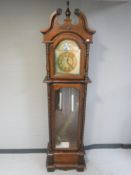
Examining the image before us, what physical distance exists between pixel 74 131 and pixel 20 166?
27.3 inches

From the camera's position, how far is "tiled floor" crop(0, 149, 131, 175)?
81.4 inches

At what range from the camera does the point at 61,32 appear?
5.65ft

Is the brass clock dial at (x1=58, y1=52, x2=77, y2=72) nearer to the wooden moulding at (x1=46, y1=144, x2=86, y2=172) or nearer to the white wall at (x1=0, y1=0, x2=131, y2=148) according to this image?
the white wall at (x1=0, y1=0, x2=131, y2=148)

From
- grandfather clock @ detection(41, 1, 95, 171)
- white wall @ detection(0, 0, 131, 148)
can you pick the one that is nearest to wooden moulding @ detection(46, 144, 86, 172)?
grandfather clock @ detection(41, 1, 95, 171)

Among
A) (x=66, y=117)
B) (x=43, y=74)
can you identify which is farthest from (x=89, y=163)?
(x=43, y=74)

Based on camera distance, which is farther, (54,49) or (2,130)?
(2,130)

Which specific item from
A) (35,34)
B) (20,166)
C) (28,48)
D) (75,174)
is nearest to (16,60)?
(28,48)

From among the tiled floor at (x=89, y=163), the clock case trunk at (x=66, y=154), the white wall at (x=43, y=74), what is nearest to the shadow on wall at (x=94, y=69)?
the white wall at (x=43, y=74)

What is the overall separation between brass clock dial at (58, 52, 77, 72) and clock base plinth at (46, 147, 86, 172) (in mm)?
873

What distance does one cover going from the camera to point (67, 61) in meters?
1.83

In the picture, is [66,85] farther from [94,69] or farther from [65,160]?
[65,160]

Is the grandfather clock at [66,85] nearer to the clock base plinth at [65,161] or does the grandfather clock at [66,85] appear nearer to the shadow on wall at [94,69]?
the clock base plinth at [65,161]

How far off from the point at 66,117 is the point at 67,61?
23.5 inches

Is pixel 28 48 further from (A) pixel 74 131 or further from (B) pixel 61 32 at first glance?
(A) pixel 74 131
